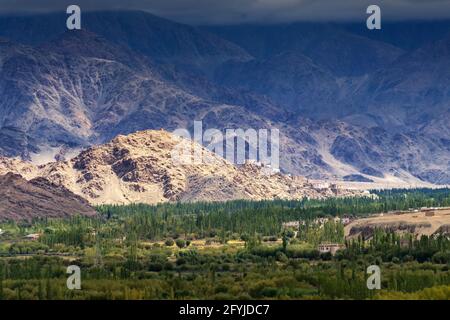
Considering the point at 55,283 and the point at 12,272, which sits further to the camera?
the point at 12,272
